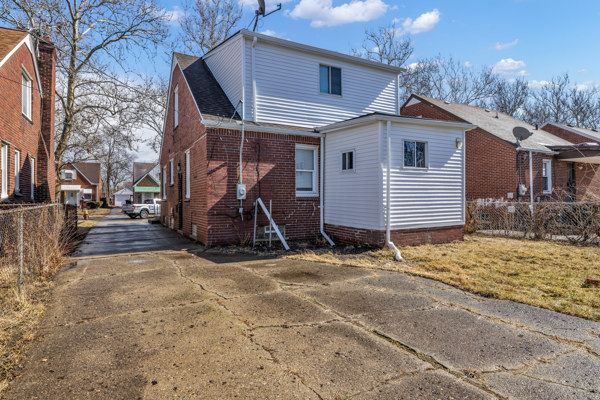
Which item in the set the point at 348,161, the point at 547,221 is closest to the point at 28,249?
the point at 348,161

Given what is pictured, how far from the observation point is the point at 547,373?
343 centimetres

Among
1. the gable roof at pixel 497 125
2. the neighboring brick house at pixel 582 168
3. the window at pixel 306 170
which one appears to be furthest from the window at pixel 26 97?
the neighboring brick house at pixel 582 168

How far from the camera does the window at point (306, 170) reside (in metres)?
11.9

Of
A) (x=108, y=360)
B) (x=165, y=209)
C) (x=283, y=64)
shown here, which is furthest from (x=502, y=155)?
(x=108, y=360)

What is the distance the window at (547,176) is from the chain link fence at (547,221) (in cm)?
690

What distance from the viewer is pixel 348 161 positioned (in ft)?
35.8

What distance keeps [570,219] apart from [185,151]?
13.3 meters

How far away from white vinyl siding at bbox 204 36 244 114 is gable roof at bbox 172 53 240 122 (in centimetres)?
20

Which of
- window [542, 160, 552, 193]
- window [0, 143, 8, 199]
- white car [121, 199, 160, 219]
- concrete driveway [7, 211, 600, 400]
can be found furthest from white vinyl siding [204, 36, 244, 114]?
white car [121, 199, 160, 219]

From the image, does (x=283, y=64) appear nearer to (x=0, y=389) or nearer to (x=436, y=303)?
(x=436, y=303)

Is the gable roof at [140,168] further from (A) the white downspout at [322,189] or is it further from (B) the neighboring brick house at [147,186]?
(A) the white downspout at [322,189]

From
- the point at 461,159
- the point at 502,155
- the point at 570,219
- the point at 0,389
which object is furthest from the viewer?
the point at 502,155

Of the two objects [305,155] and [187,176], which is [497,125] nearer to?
[305,155]

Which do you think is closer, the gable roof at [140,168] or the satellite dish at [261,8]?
the satellite dish at [261,8]
